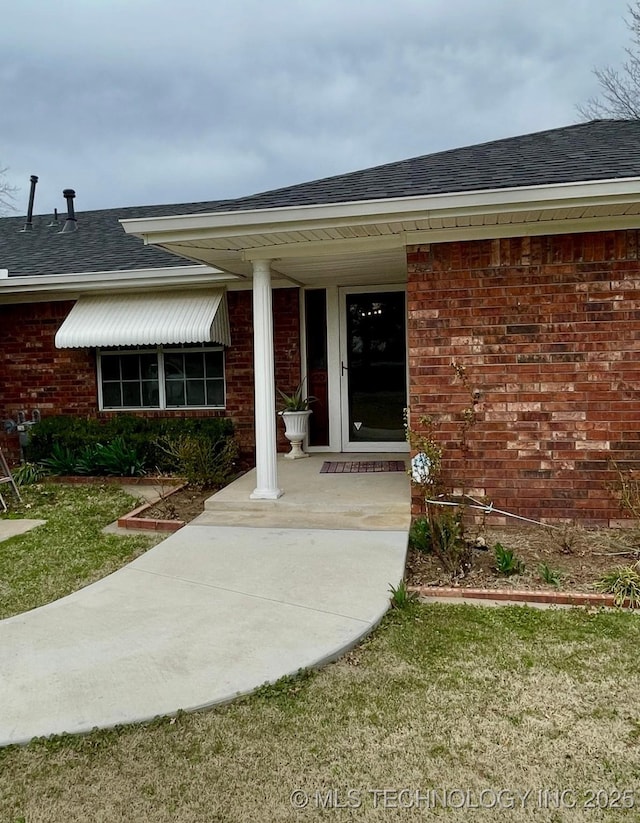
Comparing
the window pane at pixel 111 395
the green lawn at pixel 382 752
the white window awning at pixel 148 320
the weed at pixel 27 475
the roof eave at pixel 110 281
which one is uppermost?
the roof eave at pixel 110 281

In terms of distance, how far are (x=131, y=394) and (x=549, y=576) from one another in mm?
7076

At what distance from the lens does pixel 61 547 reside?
226 inches

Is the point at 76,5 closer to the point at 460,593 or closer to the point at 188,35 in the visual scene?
the point at 188,35

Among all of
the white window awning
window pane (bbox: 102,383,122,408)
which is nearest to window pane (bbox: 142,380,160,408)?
window pane (bbox: 102,383,122,408)

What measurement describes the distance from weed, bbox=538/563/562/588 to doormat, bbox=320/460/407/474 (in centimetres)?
307

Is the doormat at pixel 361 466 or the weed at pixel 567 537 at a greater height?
the doormat at pixel 361 466

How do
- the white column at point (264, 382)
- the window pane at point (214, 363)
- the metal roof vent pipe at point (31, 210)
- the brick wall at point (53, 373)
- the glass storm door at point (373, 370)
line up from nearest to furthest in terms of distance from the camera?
the white column at point (264, 382), the glass storm door at point (373, 370), the brick wall at point (53, 373), the window pane at point (214, 363), the metal roof vent pipe at point (31, 210)

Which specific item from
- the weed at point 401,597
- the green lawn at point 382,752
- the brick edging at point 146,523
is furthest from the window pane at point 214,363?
the green lawn at point 382,752

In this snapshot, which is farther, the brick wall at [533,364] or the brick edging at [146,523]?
the brick edging at [146,523]

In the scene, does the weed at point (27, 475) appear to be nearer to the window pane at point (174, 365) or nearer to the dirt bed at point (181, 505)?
the window pane at point (174, 365)

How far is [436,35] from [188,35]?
27.0 ft

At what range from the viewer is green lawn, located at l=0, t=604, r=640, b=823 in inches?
94.4

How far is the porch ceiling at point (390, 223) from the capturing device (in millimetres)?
4938

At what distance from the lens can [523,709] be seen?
3.01 metres
